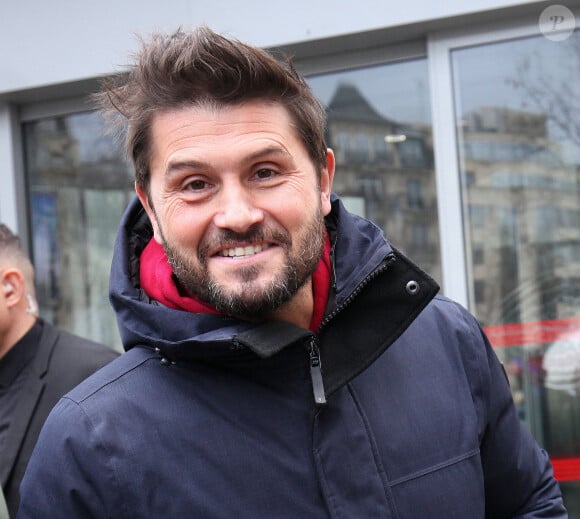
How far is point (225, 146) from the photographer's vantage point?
5.23ft

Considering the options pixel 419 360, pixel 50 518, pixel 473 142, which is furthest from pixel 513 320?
pixel 50 518

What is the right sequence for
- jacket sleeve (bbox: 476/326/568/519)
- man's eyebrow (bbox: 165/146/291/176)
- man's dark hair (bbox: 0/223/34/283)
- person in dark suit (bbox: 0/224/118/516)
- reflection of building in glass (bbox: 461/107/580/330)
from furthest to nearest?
reflection of building in glass (bbox: 461/107/580/330), man's dark hair (bbox: 0/223/34/283), person in dark suit (bbox: 0/224/118/516), jacket sleeve (bbox: 476/326/568/519), man's eyebrow (bbox: 165/146/291/176)

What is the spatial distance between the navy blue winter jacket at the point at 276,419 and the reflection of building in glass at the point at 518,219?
2244 mm

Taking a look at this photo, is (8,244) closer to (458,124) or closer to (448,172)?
(448,172)

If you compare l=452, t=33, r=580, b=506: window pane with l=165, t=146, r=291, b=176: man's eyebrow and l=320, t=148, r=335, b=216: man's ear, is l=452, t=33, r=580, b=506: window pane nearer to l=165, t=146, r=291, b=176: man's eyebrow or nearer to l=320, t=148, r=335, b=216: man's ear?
l=320, t=148, r=335, b=216: man's ear

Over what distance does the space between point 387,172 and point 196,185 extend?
274 cm

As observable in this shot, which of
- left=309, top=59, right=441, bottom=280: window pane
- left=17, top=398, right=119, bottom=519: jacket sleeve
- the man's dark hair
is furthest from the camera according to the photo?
left=309, top=59, right=441, bottom=280: window pane

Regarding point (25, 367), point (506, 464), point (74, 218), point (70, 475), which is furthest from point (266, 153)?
point (74, 218)

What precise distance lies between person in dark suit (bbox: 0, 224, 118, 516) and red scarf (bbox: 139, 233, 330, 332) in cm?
155

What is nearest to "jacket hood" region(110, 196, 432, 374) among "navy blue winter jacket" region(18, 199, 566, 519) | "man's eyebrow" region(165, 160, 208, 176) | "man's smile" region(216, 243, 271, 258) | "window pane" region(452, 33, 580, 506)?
"navy blue winter jacket" region(18, 199, 566, 519)

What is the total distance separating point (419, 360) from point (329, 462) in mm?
338

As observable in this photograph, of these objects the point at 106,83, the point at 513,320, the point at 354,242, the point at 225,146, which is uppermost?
the point at 106,83

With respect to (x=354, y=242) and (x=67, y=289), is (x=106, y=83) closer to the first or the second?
(x=354, y=242)

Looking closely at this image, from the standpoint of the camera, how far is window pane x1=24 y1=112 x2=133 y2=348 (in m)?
4.84
